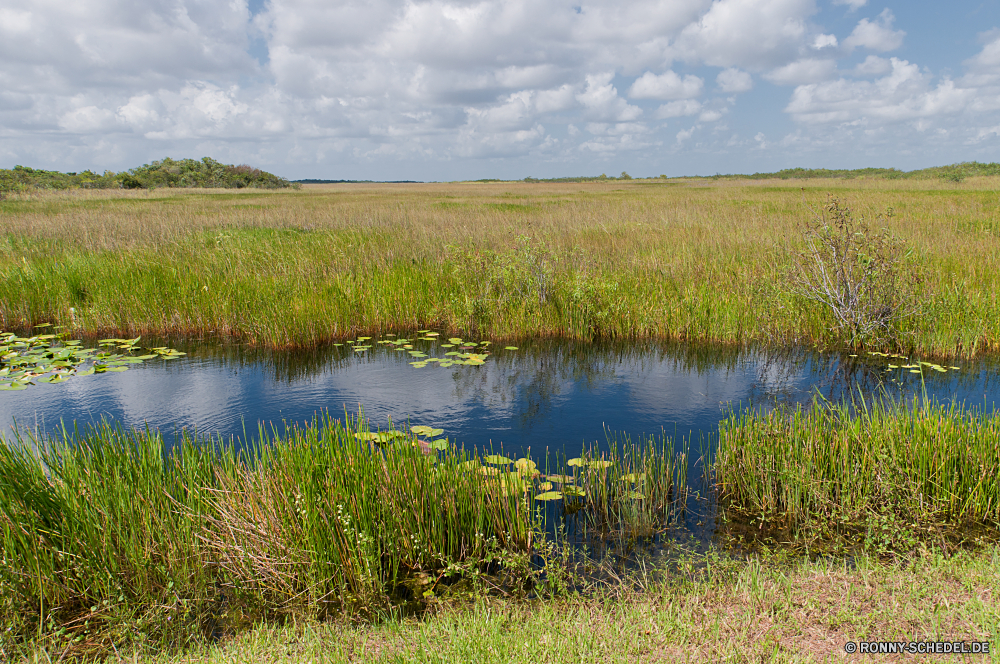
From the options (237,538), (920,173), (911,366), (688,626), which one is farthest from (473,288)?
(920,173)

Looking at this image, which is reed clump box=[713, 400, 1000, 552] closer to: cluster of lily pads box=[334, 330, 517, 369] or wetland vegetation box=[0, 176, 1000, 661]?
wetland vegetation box=[0, 176, 1000, 661]

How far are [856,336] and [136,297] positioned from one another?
407 inches

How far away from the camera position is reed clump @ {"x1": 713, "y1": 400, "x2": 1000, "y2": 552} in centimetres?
333

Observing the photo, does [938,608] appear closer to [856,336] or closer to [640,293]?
[856,336]

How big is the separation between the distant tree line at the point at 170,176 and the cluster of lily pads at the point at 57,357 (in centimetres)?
5044

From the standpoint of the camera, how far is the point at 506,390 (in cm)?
621

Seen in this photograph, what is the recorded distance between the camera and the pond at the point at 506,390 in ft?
16.8

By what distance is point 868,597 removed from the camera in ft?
8.36

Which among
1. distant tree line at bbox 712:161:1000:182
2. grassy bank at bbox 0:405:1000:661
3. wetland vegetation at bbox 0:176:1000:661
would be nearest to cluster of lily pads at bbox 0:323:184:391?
wetland vegetation at bbox 0:176:1000:661

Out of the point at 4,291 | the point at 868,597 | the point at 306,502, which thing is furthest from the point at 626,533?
the point at 4,291

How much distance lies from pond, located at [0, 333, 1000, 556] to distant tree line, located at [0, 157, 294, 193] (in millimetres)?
53251

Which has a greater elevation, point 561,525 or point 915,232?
point 915,232

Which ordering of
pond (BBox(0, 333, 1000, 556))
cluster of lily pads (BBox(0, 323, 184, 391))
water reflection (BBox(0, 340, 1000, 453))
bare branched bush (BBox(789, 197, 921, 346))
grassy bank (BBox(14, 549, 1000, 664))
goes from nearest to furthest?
grassy bank (BBox(14, 549, 1000, 664)), pond (BBox(0, 333, 1000, 556)), water reflection (BBox(0, 340, 1000, 453)), cluster of lily pads (BBox(0, 323, 184, 391)), bare branched bush (BBox(789, 197, 921, 346))

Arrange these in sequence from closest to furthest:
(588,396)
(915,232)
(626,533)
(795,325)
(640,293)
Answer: (626,533) → (588,396) → (795,325) → (640,293) → (915,232)
